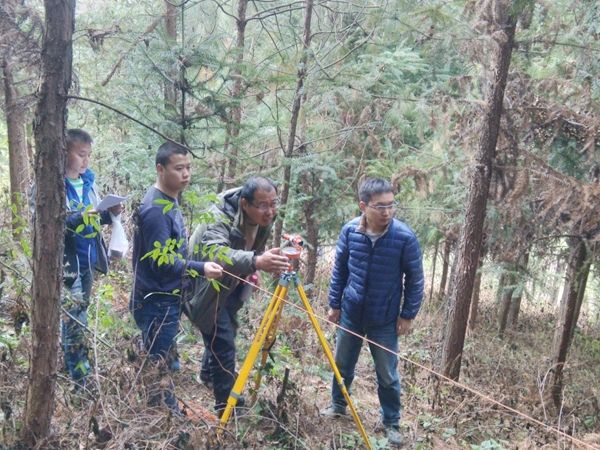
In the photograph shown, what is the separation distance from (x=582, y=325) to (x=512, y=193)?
920 cm

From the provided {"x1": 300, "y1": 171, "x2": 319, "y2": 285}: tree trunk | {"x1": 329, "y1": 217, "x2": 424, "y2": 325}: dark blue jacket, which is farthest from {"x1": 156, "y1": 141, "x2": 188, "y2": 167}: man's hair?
{"x1": 300, "y1": 171, "x2": 319, "y2": 285}: tree trunk

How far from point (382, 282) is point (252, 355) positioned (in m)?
1.34

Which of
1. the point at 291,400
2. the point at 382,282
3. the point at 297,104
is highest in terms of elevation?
the point at 297,104

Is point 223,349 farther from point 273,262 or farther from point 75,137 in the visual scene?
point 75,137

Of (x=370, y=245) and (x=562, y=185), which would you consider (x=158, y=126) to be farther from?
(x=562, y=185)

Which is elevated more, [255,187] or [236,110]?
[236,110]

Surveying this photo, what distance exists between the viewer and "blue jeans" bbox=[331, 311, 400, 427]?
4.17 meters

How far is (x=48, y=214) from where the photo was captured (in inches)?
89.4

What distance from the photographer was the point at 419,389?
5.72 metres

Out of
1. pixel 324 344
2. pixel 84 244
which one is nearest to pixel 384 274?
pixel 324 344

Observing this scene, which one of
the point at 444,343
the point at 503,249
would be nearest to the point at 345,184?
the point at 503,249

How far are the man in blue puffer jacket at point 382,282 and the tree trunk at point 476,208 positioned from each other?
78.1 inches

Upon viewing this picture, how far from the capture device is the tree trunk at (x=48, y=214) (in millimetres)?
2166

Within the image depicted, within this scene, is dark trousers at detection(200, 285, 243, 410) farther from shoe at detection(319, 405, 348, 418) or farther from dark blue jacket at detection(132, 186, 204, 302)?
shoe at detection(319, 405, 348, 418)
